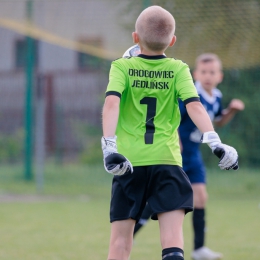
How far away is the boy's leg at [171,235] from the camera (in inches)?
139

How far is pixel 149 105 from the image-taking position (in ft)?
12.1

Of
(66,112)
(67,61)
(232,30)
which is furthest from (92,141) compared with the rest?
(232,30)

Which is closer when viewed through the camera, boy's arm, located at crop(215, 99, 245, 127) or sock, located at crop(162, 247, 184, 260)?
sock, located at crop(162, 247, 184, 260)

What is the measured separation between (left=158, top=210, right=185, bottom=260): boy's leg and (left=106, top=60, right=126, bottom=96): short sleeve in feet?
2.33

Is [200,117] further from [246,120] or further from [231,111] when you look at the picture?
[246,120]

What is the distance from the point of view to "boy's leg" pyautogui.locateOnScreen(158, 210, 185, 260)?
139 inches

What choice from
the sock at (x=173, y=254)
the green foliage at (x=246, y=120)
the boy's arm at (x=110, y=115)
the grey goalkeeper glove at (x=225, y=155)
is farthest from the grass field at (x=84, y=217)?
the grey goalkeeper glove at (x=225, y=155)

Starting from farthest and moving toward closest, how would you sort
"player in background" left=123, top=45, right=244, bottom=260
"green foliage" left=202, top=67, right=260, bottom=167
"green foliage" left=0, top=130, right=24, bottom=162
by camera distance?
1. "green foliage" left=0, top=130, right=24, bottom=162
2. "green foliage" left=202, top=67, right=260, bottom=167
3. "player in background" left=123, top=45, right=244, bottom=260

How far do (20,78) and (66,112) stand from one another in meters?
1.01

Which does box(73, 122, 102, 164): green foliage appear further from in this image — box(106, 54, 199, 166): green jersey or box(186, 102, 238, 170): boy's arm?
box(186, 102, 238, 170): boy's arm

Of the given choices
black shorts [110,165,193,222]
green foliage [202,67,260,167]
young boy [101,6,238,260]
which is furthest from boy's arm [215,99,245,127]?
green foliage [202,67,260,167]

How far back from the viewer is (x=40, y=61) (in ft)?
38.3

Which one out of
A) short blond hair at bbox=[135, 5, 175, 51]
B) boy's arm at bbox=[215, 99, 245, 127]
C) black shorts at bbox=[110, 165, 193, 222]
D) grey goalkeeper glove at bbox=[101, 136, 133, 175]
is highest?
short blond hair at bbox=[135, 5, 175, 51]

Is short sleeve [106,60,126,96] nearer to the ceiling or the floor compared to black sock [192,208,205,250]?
nearer to the ceiling
